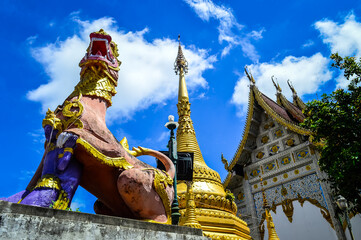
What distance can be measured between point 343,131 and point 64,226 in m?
8.15

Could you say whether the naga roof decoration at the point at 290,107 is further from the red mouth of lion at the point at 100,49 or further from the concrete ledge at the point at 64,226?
the concrete ledge at the point at 64,226

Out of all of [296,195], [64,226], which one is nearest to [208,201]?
[296,195]

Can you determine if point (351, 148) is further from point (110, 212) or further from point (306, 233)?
point (110, 212)

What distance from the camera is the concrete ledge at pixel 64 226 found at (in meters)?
2.72

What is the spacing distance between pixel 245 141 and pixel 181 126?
3.63m

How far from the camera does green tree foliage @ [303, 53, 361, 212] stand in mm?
7840

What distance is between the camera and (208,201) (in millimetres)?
11148

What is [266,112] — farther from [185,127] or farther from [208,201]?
[208,201]

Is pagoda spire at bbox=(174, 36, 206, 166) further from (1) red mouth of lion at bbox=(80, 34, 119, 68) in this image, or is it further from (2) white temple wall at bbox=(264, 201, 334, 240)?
(1) red mouth of lion at bbox=(80, 34, 119, 68)

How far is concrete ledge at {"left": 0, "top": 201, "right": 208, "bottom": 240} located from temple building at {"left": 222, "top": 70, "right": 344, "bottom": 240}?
7.76 m

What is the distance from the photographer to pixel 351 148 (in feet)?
25.5

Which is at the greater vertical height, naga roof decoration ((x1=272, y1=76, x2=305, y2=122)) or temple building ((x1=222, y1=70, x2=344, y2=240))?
naga roof decoration ((x1=272, y1=76, x2=305, y2=122))

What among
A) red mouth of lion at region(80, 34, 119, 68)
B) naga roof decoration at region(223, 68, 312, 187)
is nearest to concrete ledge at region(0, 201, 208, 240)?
red mouth of lion at region(80, 34, 119, 68)

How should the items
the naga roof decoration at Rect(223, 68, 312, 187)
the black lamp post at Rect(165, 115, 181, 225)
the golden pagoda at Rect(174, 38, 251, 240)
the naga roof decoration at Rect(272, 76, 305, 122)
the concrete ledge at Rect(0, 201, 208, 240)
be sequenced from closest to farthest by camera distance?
the concrete ledge at Rect(0, 201, 208, 240)
the black lamp post at Rect(165, 115, 181, 225)
the golden pagoda at Rect(174, 38, 251, 240)
the naga roof decoration at Rect(223, 68, 312, 187)
the naga roof decoration at Rect(272, 76, 305, 122)
